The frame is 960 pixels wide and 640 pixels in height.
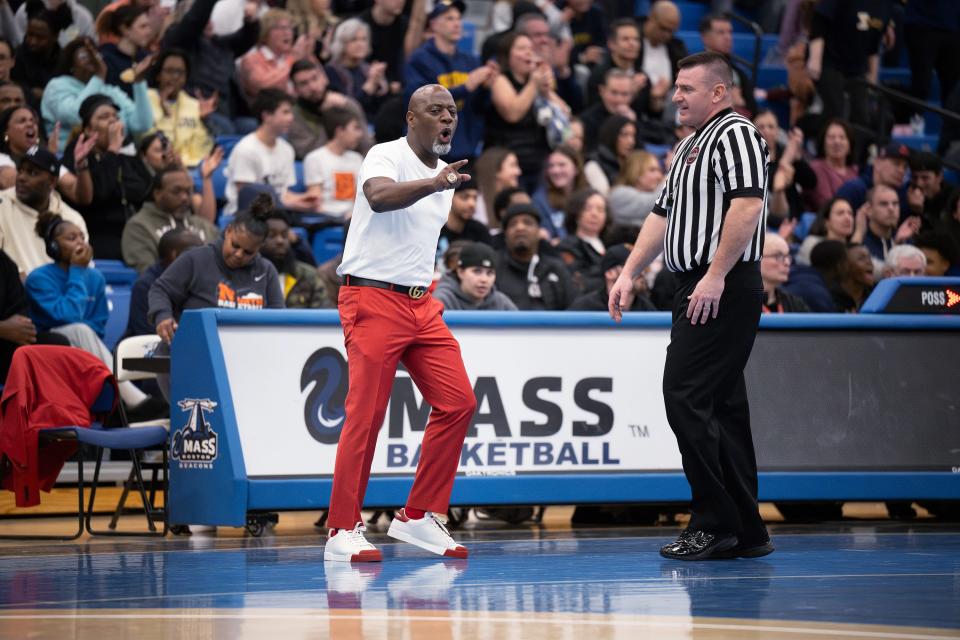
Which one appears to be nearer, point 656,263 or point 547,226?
point 656,263

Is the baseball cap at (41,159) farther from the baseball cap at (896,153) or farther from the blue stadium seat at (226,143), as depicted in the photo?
the baseball cap at (896,153)

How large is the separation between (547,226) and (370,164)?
6659 millimetres

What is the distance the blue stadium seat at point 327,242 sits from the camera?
12648mm

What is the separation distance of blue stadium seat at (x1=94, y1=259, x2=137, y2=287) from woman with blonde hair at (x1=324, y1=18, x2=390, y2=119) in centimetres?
356

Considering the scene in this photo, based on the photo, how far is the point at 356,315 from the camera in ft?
22.0

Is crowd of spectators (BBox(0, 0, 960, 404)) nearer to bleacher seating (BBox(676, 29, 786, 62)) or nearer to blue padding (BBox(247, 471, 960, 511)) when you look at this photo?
bleacher seating (BBox(676, 29, 786, 62))

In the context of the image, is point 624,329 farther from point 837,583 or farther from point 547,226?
point 547,226

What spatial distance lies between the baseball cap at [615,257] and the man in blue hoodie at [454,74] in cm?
328

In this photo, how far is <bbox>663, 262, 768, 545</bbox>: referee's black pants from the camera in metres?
6.67

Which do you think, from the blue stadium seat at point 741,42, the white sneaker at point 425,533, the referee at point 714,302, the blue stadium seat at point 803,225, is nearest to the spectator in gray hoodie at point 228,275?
the white sneaker at point 425,533

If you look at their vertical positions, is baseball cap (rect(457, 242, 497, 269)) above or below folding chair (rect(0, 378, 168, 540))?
above

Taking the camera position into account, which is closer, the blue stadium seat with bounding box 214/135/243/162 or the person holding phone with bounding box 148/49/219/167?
the person holding phone with bounding box 148/49/219/167

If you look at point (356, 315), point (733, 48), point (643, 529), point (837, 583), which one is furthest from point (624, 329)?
point (733, 48)

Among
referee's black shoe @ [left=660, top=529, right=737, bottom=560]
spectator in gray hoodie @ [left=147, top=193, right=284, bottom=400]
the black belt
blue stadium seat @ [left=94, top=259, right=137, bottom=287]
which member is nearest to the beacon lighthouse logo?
spectator in gray hoodie @ [left=147, top=193, right=284, bottom=400]
